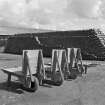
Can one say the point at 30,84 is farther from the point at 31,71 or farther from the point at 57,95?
the point at 57,95

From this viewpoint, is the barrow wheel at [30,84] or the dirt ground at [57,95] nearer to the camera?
the dirt ground at [57,95]

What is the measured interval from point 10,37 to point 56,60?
29637mm

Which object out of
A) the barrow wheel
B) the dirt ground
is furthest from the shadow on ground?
the barrow wheel

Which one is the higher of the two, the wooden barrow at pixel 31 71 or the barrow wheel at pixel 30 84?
the wooden barrow at pixel 31 71

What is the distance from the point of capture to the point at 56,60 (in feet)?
27.1

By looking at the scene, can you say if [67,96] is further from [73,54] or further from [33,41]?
[33,41]

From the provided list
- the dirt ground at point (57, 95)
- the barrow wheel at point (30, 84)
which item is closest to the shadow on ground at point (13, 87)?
the dirt ground at point (57, 95)

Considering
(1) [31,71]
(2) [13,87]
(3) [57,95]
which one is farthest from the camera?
(2) [13,87]

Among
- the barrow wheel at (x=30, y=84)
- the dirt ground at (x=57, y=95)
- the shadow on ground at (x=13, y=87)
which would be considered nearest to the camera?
the dirt ground at (x=57, y=95)

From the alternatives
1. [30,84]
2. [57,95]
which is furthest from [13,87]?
[57,95]

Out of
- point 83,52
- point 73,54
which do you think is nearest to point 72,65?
point 73,54

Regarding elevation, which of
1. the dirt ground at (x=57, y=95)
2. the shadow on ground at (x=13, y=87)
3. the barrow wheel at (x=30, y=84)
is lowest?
the dirt ground at (x=57, y=95)

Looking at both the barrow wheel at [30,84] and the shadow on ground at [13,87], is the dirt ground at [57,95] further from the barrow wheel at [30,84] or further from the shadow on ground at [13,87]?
the barrow wheel at [30,84]

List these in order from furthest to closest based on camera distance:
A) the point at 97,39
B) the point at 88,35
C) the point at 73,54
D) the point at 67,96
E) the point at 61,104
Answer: the point at 88,35, the point at 97,39, the point at 73,54, the point at 67,96, the point at 61,104
